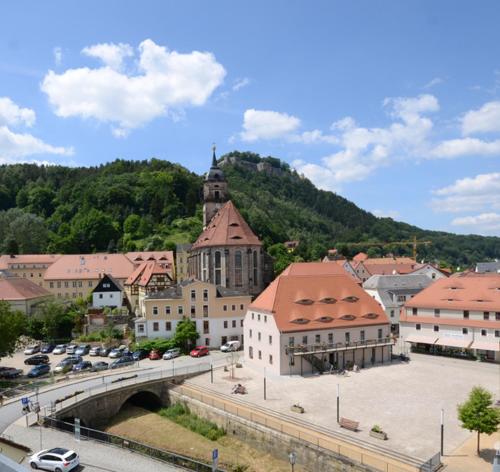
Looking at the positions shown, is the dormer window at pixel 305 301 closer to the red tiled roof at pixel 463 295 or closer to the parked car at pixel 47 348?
the red tiled roof at pixel 463 295

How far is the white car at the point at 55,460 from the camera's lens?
2191cm

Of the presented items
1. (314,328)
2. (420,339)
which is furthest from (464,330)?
(314,328)

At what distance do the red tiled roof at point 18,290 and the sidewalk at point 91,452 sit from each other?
39.6 m

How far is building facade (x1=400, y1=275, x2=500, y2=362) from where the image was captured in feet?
153

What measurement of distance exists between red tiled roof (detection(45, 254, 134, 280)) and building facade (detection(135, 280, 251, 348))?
30.6 metres

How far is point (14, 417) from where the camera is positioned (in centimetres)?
3047

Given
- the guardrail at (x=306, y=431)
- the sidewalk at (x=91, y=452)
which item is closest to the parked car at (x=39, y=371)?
the sidewalk at (x=91, y=452)

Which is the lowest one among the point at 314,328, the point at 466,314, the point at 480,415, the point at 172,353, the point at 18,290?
the point at 172,353

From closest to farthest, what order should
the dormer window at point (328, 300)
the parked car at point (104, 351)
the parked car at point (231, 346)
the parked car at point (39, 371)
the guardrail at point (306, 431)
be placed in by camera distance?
1. the guardrail at point (306, 431)
2. the parked car at point (39, 371)
3. the dormer window at point (328, 300)
4. the parked car at point (104, 351)
5. the parked car at point (231, 346)

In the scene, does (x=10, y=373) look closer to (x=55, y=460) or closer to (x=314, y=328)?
(x=55, y=460)

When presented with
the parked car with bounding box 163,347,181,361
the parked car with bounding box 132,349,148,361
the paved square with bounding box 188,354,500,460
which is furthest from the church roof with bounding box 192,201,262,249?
the paved square with bounding box 188,354,500,460

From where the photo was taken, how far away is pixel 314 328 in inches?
1720

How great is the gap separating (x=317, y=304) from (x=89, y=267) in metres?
51.6

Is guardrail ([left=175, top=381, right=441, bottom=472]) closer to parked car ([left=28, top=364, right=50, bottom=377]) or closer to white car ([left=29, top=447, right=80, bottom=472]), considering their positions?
white car ([left=29, top=447, right=80, bottom=472])
